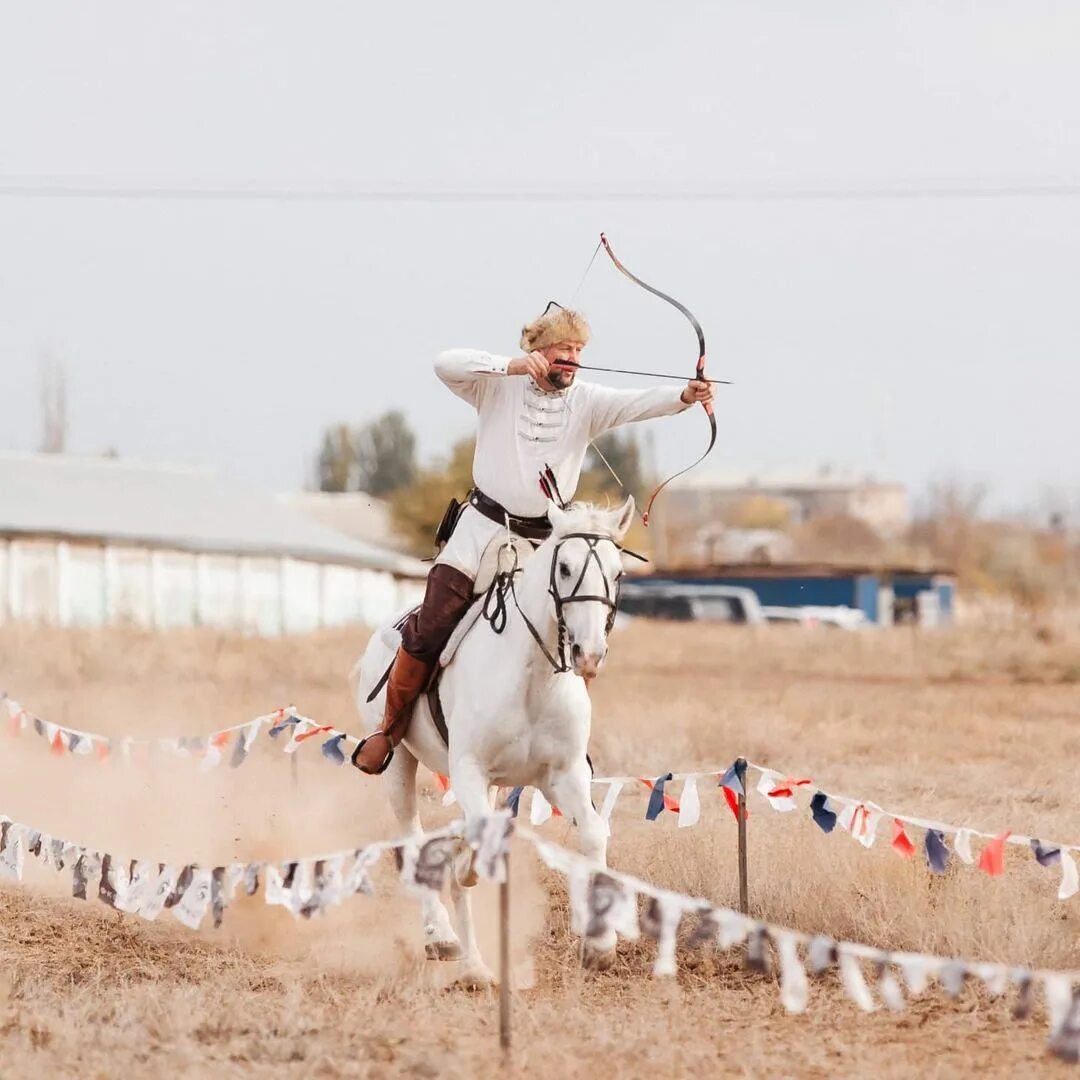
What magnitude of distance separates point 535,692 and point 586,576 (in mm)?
861

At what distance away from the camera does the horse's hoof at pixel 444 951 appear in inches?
340

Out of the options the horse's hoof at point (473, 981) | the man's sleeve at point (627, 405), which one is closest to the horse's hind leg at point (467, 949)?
the horse's hoof at point (473, 981)

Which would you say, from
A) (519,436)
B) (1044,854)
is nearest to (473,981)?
(519,436)

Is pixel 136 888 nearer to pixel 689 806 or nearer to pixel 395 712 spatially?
pixel 395 712

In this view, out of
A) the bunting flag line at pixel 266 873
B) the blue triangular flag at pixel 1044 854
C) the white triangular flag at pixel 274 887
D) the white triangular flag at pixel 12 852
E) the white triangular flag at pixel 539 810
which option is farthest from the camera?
the white triangular flag at pixel 539 810

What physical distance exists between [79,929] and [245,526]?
42698 millimetres

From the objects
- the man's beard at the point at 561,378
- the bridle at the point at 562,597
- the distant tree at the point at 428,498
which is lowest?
the distant tree at the point at 428,498

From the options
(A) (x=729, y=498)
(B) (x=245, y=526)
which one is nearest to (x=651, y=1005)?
(B) (x=245, y=526)

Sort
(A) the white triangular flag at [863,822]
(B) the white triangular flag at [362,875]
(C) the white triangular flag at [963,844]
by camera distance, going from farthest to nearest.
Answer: (A) the white triangular flag at [863,822] < (C) the white triangular flag at [963,844] < (B) the white triangular flag at [362,875]

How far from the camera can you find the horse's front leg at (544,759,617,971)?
26.3ft

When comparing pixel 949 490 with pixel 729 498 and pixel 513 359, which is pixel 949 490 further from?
pixel 513 359

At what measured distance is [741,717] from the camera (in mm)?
20766

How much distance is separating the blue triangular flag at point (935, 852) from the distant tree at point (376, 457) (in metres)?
124

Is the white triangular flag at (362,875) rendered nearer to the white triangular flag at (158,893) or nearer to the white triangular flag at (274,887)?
the white triangular flag at (274,887)
